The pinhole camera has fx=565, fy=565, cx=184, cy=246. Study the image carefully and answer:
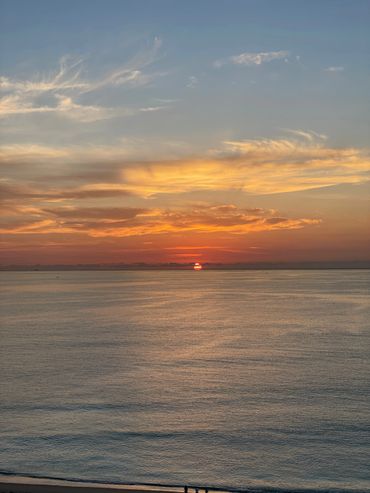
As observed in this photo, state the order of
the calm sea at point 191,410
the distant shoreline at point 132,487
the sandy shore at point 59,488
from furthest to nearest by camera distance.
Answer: the calm sea at point 191,410 → the distant shoreline at point 132,487 → the sandy shore at point 59,488

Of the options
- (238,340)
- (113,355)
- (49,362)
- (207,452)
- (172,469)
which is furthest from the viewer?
(238,340)

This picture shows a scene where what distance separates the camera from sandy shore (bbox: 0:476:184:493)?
18516mm

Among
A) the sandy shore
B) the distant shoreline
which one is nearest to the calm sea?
the distant shoreline

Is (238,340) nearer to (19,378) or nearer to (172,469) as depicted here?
(19,378)

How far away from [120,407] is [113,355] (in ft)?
69.6

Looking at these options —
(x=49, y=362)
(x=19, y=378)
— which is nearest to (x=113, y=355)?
(x=49, y=362)

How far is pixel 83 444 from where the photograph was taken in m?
25.9

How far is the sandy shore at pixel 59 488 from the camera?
18.5 metres

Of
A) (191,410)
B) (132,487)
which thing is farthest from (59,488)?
(191,410)

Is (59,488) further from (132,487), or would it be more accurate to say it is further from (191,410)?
(191,410)

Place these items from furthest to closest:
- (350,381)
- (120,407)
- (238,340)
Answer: (238,340)
(350,381)
(120,407)

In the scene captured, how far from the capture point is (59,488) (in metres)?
19.0

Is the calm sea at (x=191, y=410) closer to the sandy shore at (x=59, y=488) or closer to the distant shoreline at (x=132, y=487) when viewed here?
the distant shoreline at (x=132, y=487)

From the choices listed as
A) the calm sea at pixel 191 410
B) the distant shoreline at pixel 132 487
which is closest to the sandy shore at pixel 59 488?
the distant shoreline at pixel 132 487
